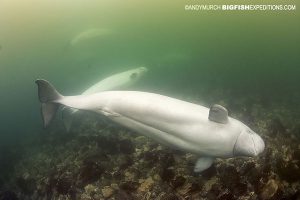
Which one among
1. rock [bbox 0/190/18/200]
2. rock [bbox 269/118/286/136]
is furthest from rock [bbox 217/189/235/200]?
rock [bbox 0/190/18/200]

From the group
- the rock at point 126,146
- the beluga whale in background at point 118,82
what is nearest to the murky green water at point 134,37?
the beluga whale in background at point 118,82

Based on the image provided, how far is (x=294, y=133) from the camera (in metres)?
7.29

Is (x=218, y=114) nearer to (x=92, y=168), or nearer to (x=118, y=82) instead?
(x=92, y=168)

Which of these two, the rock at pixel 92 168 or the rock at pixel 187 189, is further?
the rock at pixel 92 168

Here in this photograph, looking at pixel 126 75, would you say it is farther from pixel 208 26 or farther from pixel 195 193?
pixel 208 26

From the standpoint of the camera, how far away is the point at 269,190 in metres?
5.19

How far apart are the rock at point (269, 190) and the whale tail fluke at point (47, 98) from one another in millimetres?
3997

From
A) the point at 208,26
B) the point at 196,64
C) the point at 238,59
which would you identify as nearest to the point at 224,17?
the point at 208,26

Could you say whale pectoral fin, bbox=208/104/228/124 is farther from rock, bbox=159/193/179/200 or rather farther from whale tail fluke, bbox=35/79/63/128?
whale tail fluke, bbox=35/79/63/128

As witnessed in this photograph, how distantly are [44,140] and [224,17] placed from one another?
40341 mm

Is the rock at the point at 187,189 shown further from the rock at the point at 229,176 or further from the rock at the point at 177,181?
the rock at the point at 229,176

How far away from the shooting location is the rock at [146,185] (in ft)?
18.6

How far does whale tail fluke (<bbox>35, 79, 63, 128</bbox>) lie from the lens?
6.41m

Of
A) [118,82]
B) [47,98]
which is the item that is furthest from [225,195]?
[118,82]
